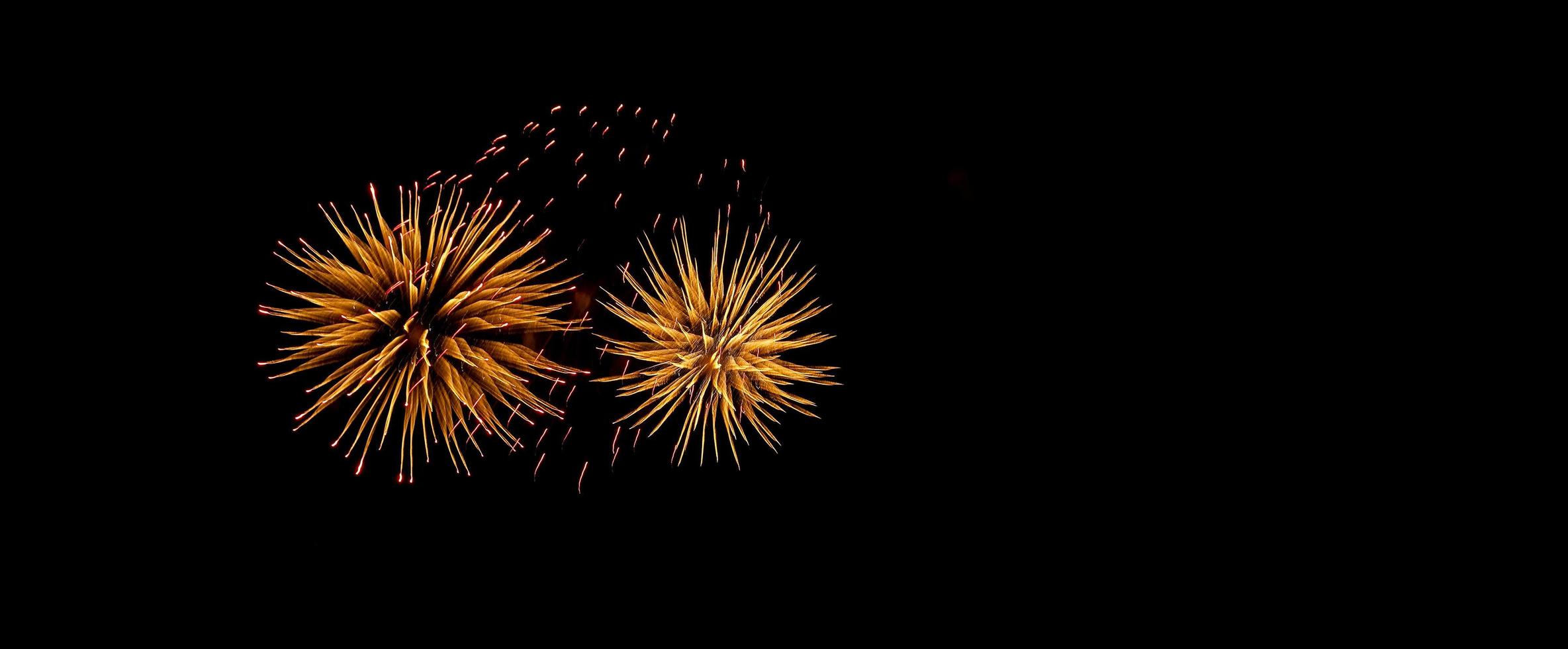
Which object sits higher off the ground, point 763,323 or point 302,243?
point 302,243

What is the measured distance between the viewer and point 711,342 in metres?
1.59

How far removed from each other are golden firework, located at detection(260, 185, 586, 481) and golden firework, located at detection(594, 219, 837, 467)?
5.8 inches

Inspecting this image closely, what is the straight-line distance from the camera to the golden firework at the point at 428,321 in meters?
1.32

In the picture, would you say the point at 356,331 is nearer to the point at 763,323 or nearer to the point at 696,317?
the point at 696,317

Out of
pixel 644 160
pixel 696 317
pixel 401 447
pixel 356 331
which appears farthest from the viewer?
pixel 644 160

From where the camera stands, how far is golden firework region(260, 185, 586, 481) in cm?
132

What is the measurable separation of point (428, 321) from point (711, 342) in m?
0.49

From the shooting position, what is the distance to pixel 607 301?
1555 mm

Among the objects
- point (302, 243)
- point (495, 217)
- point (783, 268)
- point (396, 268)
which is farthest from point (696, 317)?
point (302, 243)

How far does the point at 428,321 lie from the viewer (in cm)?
137

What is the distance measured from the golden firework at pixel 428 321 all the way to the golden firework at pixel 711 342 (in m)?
0.15

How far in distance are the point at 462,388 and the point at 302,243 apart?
0.33 meters

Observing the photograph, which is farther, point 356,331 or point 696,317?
point 696,317

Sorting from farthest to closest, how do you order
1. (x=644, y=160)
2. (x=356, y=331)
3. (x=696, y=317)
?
(x=644, y=160) → (x=696, y=317) → (x=356, y=331)
